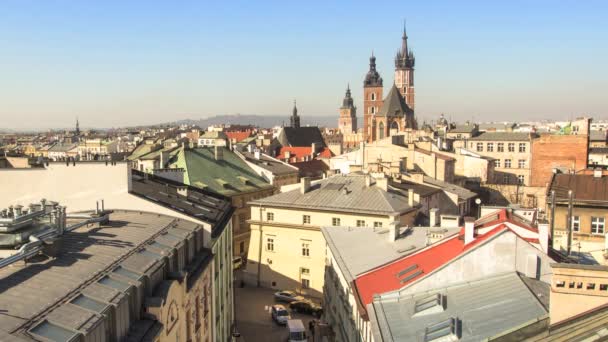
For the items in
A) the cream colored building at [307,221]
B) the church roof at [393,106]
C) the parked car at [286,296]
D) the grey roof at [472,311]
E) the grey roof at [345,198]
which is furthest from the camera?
the church roof at [393,106]

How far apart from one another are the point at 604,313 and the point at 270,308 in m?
29.8

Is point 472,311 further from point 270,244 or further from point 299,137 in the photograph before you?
point 299,137

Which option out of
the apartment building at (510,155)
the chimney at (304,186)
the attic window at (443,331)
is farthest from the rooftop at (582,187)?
the apartment building at (510,155)

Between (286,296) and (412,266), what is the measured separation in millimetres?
20910

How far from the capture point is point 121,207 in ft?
78.5

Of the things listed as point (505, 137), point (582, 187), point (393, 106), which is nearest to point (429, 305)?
point (582, 187)

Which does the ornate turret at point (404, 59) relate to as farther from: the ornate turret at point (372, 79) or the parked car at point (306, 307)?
the parked car at point (306, 307)

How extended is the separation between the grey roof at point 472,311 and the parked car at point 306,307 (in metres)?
20.0

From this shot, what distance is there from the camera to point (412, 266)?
24.2 m

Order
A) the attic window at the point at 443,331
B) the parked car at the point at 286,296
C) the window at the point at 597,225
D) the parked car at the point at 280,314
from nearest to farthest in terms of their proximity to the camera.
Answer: the attic window at the point at 443,331
the window at the point at 597,225
the parked car at the point at 280,314
the parked car at the point at 286,296

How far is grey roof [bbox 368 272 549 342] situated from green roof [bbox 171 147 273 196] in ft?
122

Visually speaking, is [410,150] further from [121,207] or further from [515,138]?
[121,207]

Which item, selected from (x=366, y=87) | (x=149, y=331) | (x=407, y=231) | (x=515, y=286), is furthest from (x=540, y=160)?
(x=366, y=87)

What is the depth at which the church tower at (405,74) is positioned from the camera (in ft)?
595
